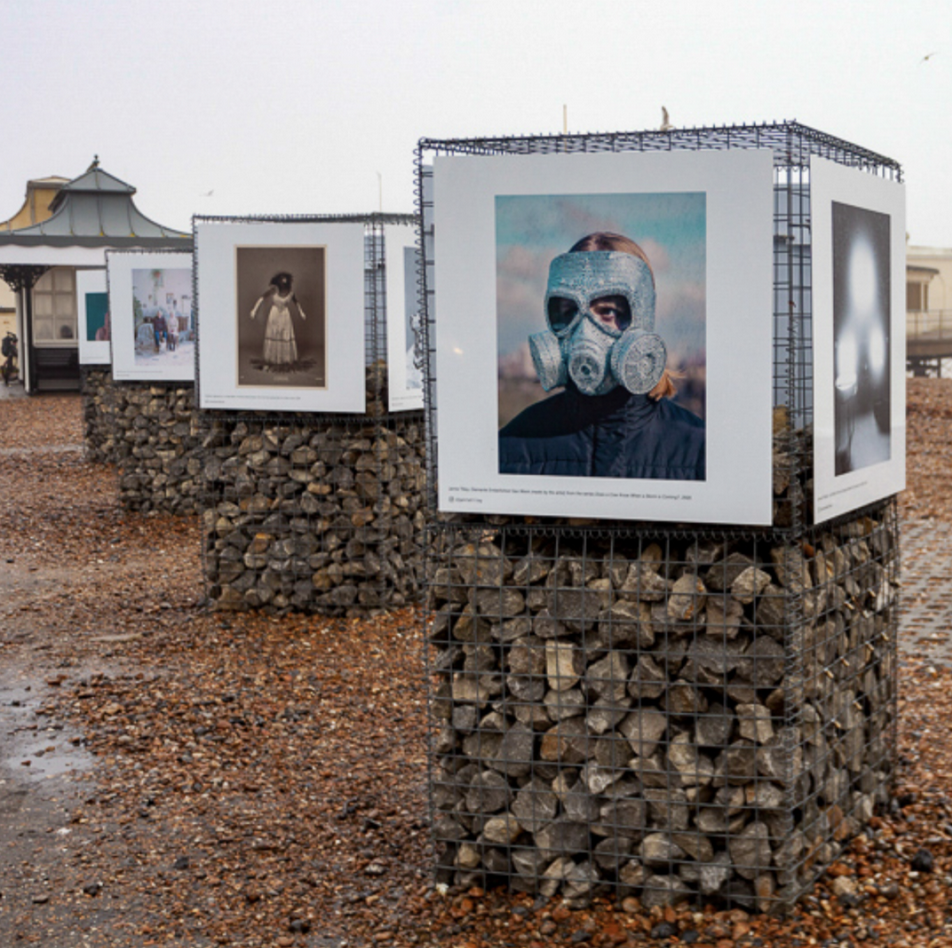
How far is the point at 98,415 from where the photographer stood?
22.0 m

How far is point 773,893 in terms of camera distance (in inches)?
189

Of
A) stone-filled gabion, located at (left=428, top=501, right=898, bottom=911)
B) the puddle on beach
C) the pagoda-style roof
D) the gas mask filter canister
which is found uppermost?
the pagoda-style roof

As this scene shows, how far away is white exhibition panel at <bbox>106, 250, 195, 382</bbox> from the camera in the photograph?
15.9 meters

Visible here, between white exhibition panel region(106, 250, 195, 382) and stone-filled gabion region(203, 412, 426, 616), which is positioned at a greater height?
white exhibition panel region(106, 250, 195, 382)

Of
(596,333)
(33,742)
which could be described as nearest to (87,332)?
(33,742)

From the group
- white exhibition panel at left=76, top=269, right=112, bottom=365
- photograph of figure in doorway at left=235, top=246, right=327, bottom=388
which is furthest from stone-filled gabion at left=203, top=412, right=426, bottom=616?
white exhibition panel at left=76, top=269, right=112, bottom=365

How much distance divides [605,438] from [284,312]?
5734 millimetres

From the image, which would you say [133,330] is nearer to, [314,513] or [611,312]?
[314,513]

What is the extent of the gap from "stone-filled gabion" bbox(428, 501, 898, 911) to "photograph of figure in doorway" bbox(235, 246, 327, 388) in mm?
5119

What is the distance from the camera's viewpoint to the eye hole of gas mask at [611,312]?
473 centimetres

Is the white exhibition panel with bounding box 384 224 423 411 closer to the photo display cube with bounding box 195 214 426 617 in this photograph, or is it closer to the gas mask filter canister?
the photo display cube with bounding box 195 214 426 617

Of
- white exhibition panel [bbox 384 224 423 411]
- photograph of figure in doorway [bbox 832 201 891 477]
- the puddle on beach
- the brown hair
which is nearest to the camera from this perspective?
the brown hair

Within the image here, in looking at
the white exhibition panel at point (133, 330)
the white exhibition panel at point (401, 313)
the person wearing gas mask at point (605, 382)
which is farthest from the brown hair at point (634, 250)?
the white exhibition panel at point (133, 330)

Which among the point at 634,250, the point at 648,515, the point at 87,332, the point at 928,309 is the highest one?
the point at 928,309
